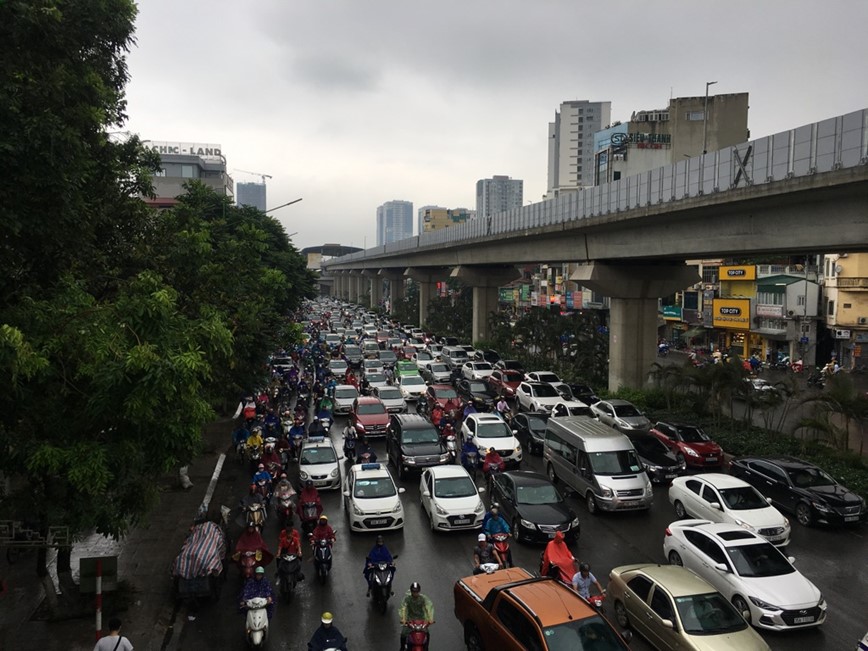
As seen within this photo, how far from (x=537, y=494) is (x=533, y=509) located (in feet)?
1.64

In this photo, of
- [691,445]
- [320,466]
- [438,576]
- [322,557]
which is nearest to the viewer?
[322,557]

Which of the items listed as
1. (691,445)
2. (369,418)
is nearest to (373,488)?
(369,418)

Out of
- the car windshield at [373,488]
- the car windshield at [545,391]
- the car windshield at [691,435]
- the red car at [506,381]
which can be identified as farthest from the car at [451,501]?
the red car at [506,381]

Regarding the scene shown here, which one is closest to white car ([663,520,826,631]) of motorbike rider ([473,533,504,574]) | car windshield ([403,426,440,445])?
motorbike rider ([473,533,504,574])

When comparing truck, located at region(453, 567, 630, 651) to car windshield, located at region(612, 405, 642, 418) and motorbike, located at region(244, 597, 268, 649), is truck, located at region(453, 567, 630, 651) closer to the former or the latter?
motorbike, located at region(244, 597, 268, 649)

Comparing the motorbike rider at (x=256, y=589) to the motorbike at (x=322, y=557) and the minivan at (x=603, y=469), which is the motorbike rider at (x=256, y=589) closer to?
the motorbike at (x=322, y=557)

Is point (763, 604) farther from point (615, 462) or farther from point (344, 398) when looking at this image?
point (344, 398)

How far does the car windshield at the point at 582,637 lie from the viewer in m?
7.78

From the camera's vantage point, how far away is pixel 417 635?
928 centimetres

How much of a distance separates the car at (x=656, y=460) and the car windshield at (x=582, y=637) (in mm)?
11555

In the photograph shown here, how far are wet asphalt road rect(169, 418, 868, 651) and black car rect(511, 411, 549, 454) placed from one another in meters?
5.17

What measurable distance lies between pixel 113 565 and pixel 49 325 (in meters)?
3.53

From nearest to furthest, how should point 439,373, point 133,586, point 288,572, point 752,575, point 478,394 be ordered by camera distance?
point 752,575, point 288,572, point 133,586, point 478,394, point 439,373

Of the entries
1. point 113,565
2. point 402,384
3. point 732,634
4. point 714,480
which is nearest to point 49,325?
point 113,565
